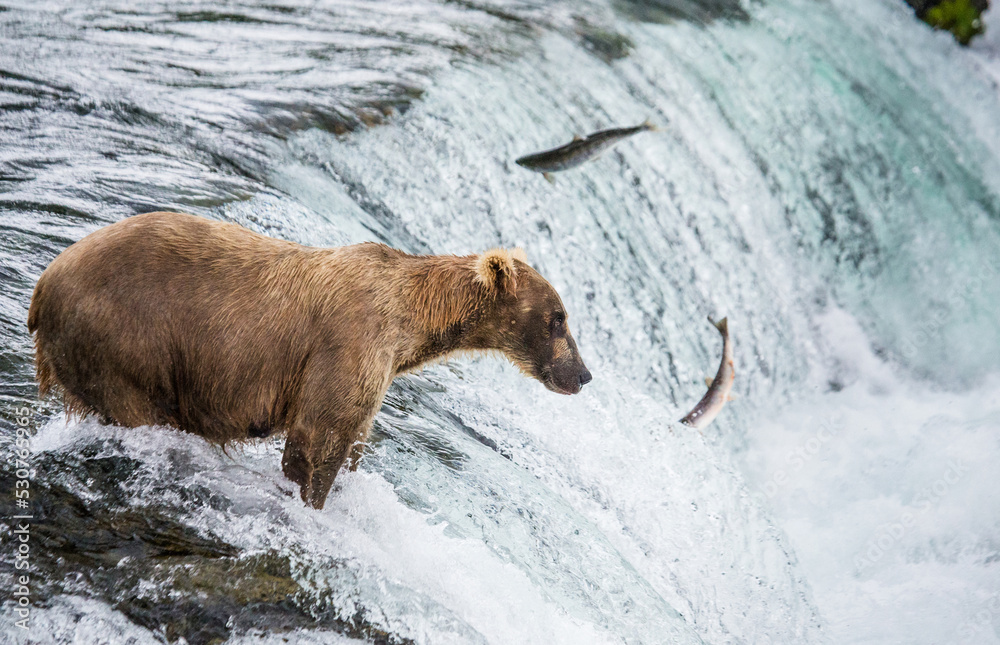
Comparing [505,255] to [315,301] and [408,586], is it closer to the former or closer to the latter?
[315,301]

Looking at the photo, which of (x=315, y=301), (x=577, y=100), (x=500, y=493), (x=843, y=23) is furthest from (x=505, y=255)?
(x=843, y=23)

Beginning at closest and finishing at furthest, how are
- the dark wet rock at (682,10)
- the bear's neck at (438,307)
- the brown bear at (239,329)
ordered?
the brown bear at (239,329) → the bear's neck at (438,307) → the dark wet rock at (682,10)

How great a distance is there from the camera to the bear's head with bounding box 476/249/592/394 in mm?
3500

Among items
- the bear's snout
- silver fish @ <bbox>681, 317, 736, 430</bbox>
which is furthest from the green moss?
the bear's snout

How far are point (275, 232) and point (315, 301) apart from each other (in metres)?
1.57

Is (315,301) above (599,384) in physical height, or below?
above

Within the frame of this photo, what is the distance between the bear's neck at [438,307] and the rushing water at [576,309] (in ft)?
2.04

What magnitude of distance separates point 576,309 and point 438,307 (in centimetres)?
320

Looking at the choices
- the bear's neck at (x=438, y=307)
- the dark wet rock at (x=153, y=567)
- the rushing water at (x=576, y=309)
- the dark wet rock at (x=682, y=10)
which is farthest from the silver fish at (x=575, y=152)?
the dark wet rock at (x=682, y=10)

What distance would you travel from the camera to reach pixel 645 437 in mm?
5625

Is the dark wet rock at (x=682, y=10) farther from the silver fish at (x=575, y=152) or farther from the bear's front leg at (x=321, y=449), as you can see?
the bear's front leg at (x=321, y=449)

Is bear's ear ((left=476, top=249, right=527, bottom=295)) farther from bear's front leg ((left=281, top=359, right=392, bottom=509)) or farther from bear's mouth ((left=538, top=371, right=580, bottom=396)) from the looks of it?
bear's front leg ((left=281, top=359, right=392, bottom=509))

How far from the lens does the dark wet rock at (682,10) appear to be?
955 cm

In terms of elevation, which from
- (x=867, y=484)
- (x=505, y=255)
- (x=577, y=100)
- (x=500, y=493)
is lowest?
(x=867, y=484)
